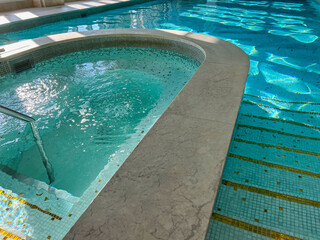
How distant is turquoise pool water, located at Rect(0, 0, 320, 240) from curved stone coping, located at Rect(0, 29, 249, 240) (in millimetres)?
393

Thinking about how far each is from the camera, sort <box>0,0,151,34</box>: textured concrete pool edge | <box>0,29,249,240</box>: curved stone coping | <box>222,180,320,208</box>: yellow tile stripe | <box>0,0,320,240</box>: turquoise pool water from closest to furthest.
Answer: <box>0,29,249,240</box>: curved stone coping
<box>0,0,320,240</box>: turquoise pool water
<box>222,180,320,208</box>: yellow tile stripe
<box>0,0,151,34</box>: textured concrete pool edge

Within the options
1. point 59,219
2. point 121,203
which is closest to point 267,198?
point 121,203

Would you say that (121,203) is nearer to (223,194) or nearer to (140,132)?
(223,194)

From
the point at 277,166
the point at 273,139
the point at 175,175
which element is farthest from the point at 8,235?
the point at 273,139

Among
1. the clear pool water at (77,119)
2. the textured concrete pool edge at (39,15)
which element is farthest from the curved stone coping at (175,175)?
the textured concrete pool edge at (39,15)

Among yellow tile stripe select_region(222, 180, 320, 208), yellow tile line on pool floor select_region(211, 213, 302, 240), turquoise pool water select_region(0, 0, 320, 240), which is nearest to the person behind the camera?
yellow tile line on pool floor select_region(211, 213, 302, 240)

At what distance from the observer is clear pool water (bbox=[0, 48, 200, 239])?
6.39 feet

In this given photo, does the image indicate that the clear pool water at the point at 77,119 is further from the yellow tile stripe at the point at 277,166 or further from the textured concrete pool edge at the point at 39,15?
the textured concrete pool edge at the point at 39,15

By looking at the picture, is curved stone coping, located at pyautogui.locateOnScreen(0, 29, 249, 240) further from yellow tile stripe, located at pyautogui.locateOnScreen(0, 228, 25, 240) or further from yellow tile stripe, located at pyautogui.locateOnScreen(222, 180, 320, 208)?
yellow tile stripe, located at pyautogui.locateOnScreen(0, 228, 25, 240)


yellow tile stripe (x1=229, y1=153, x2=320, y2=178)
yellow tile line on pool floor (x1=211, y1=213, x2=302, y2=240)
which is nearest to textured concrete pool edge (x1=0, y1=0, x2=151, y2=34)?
yellow tile stripe (x1=229, y1=153, x2=320, y2=178)

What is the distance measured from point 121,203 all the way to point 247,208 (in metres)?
0.95

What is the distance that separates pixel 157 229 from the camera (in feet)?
3.72

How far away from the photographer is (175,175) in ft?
4.71

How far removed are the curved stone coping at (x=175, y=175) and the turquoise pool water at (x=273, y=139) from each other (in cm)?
39
